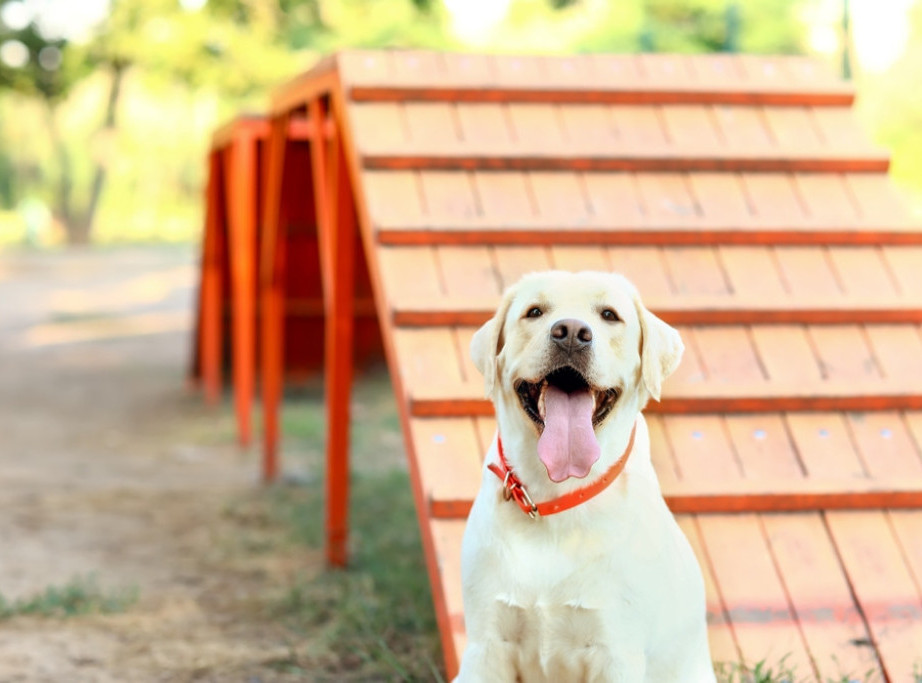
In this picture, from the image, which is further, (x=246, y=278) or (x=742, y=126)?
(x=246, y=278)

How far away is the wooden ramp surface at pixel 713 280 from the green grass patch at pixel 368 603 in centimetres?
102

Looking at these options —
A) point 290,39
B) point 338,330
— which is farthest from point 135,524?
point 290,39

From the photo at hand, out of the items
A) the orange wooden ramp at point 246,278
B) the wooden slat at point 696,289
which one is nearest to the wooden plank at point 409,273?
the wooden slat at point 696,289

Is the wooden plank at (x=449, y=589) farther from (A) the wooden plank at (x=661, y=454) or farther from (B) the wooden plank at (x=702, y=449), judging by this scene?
(B) the wooden plank at (x=702, y=449)

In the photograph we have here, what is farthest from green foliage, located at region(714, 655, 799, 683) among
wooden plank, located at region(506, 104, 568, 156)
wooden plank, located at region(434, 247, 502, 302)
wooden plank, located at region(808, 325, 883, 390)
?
wooden plank, located at region(506, 104, 568, 156)

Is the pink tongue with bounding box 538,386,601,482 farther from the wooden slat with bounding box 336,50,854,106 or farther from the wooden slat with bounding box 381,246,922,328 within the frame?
the wooden slat with bounding box 336,50,854,106

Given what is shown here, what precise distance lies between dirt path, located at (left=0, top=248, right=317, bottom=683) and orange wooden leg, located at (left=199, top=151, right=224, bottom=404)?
39cm

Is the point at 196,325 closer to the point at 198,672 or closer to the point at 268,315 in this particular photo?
the point at 268,315

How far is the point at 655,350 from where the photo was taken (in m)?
2.68

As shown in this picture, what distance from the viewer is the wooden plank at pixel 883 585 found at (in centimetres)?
355

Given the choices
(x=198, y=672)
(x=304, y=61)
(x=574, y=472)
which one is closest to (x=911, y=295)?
(x=574, y=472)

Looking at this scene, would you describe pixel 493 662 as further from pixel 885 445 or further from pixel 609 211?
pixel 609 211

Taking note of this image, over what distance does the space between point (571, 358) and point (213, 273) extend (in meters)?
9.93

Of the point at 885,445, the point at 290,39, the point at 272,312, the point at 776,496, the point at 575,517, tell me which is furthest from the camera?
the point at 290,39
